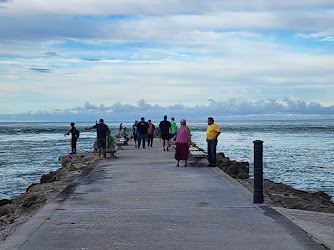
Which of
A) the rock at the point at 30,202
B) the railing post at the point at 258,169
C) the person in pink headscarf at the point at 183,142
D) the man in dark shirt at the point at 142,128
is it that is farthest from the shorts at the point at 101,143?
the railing post at the point at 258,169

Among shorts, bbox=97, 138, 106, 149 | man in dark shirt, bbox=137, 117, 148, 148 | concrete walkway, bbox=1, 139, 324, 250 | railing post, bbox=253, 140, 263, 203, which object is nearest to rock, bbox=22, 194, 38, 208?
concrete walkway, bbox=1, 139, 324, 250

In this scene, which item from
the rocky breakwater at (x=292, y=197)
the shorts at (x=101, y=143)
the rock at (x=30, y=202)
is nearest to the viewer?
the rock at (x=30, y=202)

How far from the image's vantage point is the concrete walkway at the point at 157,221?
6.32 m

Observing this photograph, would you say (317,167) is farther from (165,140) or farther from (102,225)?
(102,225)

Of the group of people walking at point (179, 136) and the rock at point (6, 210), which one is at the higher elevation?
the group of people walking at point (179, 136)

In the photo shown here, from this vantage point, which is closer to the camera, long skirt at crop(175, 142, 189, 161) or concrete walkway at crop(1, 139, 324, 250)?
concrete walkway at crop(1, 139, 324, 250)

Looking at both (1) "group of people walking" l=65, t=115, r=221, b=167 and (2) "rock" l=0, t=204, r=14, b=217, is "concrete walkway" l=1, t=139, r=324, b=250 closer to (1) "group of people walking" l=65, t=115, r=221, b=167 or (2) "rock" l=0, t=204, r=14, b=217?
(2) "rock" l=0, t=204, r=14, b=217

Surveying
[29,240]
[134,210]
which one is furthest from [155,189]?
[29,240]

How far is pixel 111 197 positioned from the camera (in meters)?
10.0

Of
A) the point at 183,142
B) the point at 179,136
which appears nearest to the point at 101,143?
the point at 179,136

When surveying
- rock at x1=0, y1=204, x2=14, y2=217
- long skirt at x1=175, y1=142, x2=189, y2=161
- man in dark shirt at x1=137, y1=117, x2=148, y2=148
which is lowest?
rock at x1=0, y1=204, x2=14, y2=217

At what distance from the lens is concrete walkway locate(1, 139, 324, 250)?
632 centimetres

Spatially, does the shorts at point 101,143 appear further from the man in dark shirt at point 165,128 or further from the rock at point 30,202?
the rock at point 30,202

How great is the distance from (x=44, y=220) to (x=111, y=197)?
2.37m
